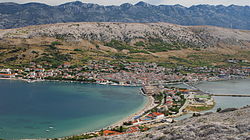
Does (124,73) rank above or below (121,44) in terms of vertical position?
below

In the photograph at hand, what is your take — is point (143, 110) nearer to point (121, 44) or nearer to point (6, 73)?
point (6, 73)

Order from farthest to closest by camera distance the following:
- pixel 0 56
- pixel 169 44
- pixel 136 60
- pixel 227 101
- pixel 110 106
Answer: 1. pixel 169 44
2. pixel 136 60
3. pixel 0 56
4. pixel 227 101
5. pixel 110 106

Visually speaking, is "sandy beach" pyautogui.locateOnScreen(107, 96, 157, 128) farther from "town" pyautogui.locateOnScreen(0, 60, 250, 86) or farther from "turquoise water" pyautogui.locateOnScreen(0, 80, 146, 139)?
"town" pyautogui.locateOnScreen(0, 60, 250, 86)

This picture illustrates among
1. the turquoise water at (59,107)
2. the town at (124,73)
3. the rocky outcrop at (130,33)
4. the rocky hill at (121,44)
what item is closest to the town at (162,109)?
the turquoise water at (59,107)

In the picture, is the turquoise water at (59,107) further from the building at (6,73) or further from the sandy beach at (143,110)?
the building at (6,73)

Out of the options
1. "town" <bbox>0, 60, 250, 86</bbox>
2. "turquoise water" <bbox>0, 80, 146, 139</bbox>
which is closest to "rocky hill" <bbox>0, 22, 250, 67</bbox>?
"town" <bbox>0, 60, 250, 86</bbox>

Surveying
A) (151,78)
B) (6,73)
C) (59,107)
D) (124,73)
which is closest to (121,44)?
(124,73)

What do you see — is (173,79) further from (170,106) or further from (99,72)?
(170,106)

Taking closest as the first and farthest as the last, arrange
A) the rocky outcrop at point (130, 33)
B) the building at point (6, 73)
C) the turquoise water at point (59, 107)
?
the turquoise water at point (59, 107) → the building at point (6, 73) → the rocky outcrop at point (130, 33)

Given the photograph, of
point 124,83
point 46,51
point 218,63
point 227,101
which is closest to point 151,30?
point 218,63
